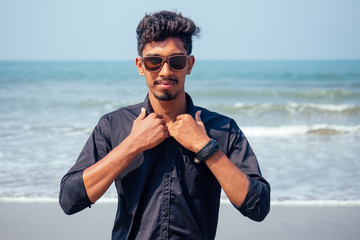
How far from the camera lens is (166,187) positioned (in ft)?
6.01

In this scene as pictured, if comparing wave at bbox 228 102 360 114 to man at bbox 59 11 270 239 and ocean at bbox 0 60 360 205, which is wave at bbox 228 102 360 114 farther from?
man at bbox 59 11 270 239

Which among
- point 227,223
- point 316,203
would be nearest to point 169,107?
point 227,223

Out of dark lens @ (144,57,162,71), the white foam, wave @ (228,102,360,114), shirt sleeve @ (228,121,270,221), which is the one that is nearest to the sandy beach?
the white foam

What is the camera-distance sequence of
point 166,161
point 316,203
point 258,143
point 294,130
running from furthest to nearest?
1. point 294,130
2. point 258,143
3. point 316,203
4. point 166,161

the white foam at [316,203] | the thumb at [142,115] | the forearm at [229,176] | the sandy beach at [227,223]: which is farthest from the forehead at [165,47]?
the white foam at [316,203]

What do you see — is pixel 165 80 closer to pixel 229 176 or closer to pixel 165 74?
pixel 165 74

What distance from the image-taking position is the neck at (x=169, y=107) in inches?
79.1

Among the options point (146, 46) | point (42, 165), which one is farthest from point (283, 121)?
point (146, 46)

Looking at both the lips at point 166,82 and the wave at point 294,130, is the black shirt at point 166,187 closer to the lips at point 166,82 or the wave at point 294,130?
the lips at point 166,82

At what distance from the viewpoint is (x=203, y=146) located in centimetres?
181

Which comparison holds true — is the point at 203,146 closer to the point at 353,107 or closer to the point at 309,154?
the point at 309,154

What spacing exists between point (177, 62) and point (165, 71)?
0.26ft

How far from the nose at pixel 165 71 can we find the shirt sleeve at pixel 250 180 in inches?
15.1

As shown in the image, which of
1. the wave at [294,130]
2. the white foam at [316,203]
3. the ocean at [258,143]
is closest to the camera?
the white foam at [316,203]
